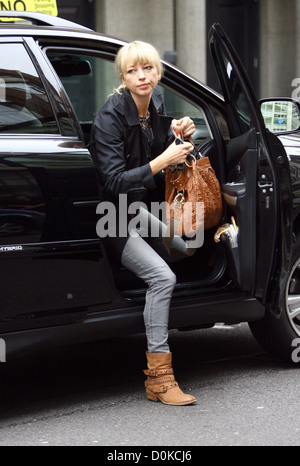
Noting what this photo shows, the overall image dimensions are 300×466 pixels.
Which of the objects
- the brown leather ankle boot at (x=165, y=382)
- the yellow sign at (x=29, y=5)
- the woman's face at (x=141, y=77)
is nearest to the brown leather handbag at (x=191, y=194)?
the woman's face at (x=141, y=77)

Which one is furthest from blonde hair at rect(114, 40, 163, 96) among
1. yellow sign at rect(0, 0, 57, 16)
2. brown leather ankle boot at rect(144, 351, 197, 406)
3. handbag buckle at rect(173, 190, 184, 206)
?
brown leather ankle boot at rect(144, 351, 197, 406)

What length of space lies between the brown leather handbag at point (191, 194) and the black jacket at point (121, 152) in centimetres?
14

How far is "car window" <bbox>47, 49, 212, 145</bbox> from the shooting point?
15.1 ft

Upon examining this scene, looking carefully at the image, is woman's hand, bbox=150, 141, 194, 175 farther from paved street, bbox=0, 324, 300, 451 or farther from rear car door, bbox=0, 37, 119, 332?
paved street, bbox=0, 324, 300, 451

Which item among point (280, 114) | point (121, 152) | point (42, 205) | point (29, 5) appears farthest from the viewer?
point (29, 5)

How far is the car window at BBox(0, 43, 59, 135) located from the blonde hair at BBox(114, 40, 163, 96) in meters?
0.42

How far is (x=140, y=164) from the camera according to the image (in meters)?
4.41

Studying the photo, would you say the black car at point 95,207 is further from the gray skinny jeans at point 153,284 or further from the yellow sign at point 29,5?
the yellow sign at point 29,5

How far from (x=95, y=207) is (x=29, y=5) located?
181 cm

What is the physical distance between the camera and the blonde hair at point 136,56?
4328 millimetres

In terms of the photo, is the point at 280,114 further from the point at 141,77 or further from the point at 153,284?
the point at 153,284

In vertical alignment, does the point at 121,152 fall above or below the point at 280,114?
below

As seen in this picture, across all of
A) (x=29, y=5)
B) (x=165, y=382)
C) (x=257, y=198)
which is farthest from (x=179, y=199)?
(x=29, y=5)
